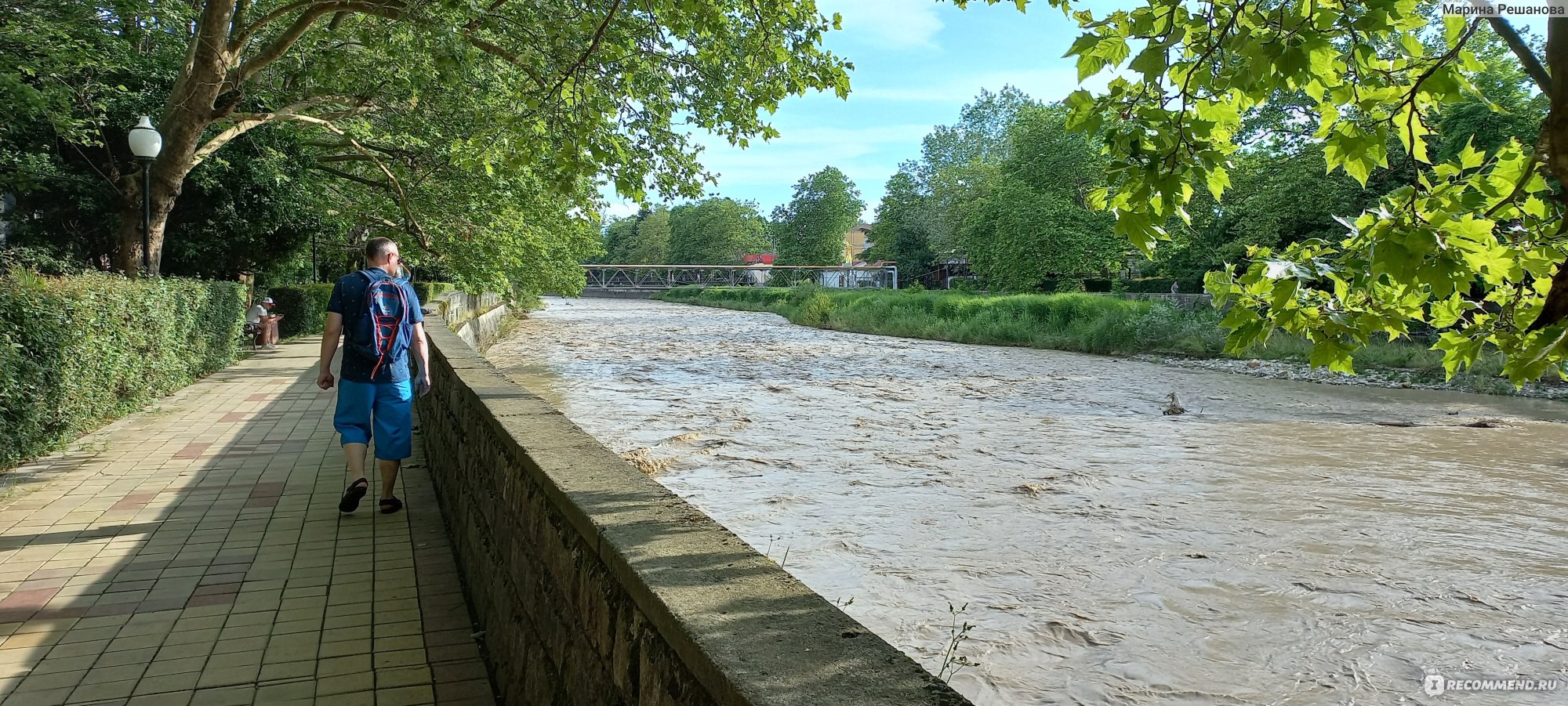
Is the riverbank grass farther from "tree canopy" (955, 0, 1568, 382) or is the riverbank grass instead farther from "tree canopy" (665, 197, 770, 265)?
"tree canopy" (665, 197, 770, 265)

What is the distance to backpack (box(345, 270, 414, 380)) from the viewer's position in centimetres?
561

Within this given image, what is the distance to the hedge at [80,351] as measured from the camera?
21.7 feet

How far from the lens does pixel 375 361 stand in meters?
5.68

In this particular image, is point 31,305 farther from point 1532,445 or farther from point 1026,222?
point 1026,222

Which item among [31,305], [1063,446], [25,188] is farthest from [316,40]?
[1063,446]

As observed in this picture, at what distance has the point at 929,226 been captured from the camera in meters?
66.1

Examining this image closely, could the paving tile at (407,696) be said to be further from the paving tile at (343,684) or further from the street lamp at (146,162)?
the street lamp at (146,162)

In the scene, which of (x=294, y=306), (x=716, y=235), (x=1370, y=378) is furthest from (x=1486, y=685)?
(x=716, y=235)

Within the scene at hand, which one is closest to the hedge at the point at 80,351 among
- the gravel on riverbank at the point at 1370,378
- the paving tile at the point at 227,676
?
the paving tile at the point at 227,676

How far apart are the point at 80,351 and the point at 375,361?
379cm

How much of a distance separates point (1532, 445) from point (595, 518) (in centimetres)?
1387

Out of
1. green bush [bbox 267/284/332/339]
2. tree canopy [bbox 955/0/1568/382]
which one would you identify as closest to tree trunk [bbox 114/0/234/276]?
green bush [bbox 267/284/332/339]

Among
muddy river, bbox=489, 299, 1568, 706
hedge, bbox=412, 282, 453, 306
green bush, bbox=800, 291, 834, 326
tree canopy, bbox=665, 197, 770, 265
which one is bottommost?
muddy river, bbox=489, 299, 1568, 706

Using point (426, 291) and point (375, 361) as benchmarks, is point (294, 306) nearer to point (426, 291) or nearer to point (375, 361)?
point (426, 291)
